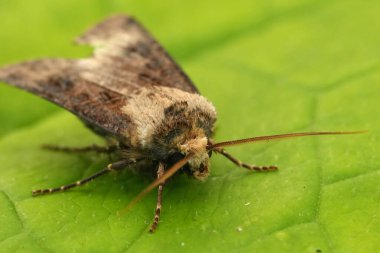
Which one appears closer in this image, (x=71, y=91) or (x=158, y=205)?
(x=158, y=205)

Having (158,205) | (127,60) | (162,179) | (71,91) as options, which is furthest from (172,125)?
(127,60)

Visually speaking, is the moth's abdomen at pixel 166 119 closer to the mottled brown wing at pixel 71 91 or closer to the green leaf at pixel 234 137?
the mottled brown wing at pixel 71 91

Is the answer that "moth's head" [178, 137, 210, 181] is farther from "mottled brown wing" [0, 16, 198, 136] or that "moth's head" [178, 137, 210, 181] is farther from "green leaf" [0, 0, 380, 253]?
"mottled brown wing" [0, 16, 198, 136]

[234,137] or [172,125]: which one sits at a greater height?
[234,137]

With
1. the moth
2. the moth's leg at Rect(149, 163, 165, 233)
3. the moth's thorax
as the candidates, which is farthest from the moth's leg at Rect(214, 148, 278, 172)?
the moth's leg at Rect(149, 163, 165, 233)

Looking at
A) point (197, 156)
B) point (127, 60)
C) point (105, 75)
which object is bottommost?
point (197, 156)

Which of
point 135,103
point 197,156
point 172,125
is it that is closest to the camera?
point 197,156

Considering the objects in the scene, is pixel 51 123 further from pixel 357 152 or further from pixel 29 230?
pixel 357 152

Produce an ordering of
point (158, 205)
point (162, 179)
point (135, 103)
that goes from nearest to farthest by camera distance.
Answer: point (162, 179), point (158, 205), point (135, 103)

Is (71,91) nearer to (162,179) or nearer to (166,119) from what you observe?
(166,119)
